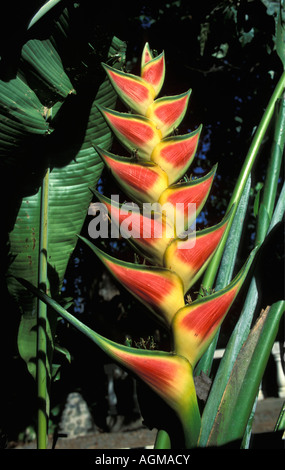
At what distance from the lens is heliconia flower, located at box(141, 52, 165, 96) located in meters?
0.62

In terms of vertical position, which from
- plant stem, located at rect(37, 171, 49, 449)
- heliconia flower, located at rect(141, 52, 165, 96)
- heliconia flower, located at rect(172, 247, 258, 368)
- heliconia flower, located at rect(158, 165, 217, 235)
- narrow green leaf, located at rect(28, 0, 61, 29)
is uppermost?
narrow green leaf, located at rect(28, 0, 61, 29)

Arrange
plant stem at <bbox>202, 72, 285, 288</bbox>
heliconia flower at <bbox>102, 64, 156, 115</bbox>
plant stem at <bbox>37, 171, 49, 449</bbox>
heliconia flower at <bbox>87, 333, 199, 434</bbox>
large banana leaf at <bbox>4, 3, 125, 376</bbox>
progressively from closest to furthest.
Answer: heliconia flower at <bbox>87, 333, 199, 434</bbox>
heliconia flower at <bbox>102, 64, 156, 115</bbox>
plant stem at <bbox>202, 72, 285, 288</bbox>
plant stem at <bbox>37, 171, 49, 449</bbox>
large banana leaf at <bbox>4, 3, 125, 376</bbox>

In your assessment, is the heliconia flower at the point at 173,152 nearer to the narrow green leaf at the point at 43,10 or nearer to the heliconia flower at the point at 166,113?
the heliconia flower at the point at 166,113

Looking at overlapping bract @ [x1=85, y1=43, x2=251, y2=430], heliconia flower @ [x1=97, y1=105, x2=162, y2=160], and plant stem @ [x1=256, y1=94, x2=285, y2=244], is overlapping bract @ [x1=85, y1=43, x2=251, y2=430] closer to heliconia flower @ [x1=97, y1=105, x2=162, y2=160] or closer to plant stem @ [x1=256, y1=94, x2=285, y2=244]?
heliconia flower @ [x1=97, y1=105, x2=162, y2=160]

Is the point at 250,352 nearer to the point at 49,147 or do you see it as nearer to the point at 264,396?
the point at 49,147

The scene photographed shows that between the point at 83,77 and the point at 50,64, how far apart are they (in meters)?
0.09

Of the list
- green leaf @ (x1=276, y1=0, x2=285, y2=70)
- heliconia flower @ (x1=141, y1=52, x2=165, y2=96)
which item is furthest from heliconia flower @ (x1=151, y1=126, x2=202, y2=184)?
green leaf @ (x1=276, y1=0, x2=285, y2=70)

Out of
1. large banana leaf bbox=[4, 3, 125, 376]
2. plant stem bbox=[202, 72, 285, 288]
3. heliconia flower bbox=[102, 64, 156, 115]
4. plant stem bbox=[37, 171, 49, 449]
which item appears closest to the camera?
heliconia flower bbox=[102, 64, 156, 115]

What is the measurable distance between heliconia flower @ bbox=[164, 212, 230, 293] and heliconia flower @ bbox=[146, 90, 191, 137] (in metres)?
0.17

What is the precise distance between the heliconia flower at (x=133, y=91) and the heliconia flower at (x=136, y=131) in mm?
41

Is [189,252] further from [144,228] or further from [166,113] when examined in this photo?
[166,113]

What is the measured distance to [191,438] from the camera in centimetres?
53

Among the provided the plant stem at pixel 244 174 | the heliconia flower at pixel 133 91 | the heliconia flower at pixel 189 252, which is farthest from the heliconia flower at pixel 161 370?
the heliconia flower at pixel 133 91

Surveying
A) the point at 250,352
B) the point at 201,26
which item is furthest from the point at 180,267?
the point at 201,26
